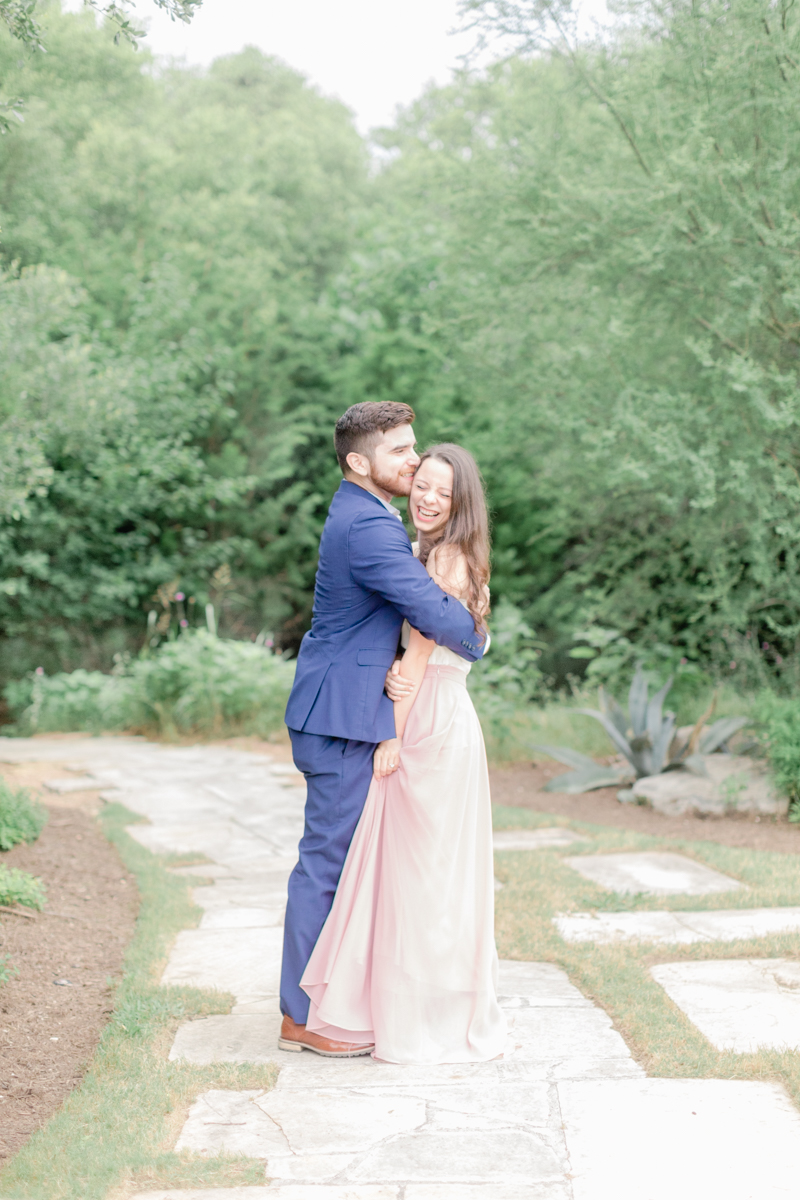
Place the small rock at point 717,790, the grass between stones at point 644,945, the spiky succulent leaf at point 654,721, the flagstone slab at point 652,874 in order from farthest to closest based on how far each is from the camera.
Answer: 1. the spiky succulent leaf at point 654,721
2. the small rock at point 717,790
3. the flagstone slab at point 652,874
4. the grass between stones at point 644,945

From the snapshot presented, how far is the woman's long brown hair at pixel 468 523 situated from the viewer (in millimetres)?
3266

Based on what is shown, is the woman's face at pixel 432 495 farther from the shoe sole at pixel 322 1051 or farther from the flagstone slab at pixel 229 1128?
the flagstone slab at pixel 229 1128

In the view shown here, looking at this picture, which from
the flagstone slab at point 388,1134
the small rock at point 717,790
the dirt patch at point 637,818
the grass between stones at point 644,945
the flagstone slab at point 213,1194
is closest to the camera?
the flagstone slab at point 213,1194

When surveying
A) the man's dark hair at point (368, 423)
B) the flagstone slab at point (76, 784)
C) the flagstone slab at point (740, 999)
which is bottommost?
the flagstone slab at point (76, 784)

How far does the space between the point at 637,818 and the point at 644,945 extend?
8.94 ft

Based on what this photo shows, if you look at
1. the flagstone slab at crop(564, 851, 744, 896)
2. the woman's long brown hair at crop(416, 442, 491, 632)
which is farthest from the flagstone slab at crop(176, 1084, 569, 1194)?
the flagstone slab at crop(564, 851, 744, 896)

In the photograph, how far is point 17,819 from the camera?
535cm

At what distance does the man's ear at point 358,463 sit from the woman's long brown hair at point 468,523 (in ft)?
0.54

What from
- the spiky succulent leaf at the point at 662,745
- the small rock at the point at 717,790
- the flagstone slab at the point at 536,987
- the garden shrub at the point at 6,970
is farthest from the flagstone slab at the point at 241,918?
the spiky succulent leaf at the point at 662,745

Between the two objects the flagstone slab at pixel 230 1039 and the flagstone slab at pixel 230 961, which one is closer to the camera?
the flagstone slab at pixel 230 1039

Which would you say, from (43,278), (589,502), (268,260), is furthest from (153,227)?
(589,502)

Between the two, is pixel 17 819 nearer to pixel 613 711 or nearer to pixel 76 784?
pixel 76 784

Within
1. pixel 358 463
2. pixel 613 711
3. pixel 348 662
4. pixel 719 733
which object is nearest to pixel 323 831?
pixel 348 662

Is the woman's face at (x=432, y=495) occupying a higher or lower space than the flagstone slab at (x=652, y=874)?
higher
